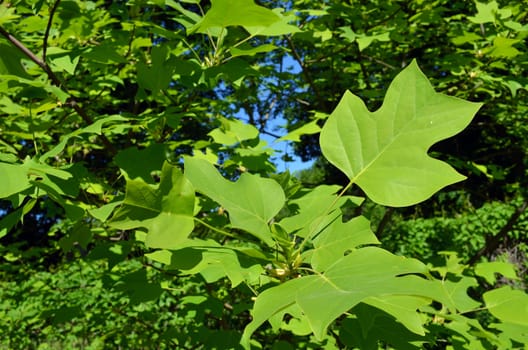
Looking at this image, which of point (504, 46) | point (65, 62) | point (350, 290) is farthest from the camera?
point (504, 46)

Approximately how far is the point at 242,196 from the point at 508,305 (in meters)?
0.97

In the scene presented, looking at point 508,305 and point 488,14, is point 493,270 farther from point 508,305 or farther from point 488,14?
point 488,14

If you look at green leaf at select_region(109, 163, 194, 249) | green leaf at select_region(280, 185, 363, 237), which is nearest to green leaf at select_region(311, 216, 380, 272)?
green leaf at select_region(280, 185, 363, 237)

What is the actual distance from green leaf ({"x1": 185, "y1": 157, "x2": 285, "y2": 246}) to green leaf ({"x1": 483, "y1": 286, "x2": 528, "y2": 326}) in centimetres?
84

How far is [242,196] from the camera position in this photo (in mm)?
802

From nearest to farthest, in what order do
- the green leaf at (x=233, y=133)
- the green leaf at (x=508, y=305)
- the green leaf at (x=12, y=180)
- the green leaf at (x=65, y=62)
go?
the green leaf at (x=12, y=180) < the green leaf at (x=508, y=305) < the green leaf at (x=65, y=62) < the green leaf at (x=233, y=133)

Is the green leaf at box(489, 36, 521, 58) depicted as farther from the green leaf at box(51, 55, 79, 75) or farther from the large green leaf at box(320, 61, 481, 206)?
the green leaf at box(51, 55, 79, 75)

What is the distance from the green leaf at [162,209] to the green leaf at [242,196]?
34mm

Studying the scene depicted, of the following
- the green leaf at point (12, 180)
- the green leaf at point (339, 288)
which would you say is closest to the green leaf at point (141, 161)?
the green leaf at point (12, 180)

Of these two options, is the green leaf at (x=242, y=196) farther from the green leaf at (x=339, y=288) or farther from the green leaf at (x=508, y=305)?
the green leaf at (x=508, y=305)

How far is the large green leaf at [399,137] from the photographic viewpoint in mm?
728

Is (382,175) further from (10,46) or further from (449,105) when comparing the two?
(10,46)

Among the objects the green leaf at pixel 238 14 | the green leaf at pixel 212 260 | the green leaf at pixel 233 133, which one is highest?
the green leaf at pixel 238 14

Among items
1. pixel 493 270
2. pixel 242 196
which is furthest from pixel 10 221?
pixel 493 270
